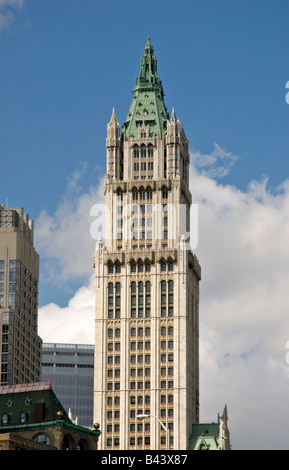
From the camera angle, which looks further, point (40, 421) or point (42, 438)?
point (40, 421)

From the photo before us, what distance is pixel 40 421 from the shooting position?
15312cm

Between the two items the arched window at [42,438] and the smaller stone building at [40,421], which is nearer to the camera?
the smaller stone building at [40,421]

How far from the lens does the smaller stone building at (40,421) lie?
14875 cm

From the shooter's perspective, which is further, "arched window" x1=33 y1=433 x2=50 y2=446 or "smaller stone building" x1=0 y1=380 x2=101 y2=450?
"arched window" x1=33 y1=433 x2=50 y2=446

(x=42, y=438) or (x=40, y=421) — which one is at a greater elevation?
(x=40, y=421)

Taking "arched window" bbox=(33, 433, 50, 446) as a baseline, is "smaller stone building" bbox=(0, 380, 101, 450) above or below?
above

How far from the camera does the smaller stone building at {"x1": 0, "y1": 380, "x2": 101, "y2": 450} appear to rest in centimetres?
14875

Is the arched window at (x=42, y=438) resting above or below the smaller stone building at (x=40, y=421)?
below
